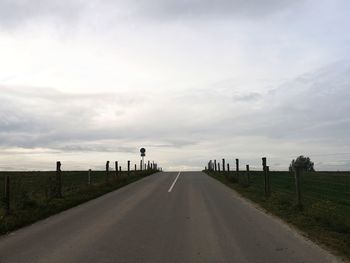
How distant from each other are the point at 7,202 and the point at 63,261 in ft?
26.2

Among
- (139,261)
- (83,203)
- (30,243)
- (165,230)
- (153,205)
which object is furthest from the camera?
(83,203)

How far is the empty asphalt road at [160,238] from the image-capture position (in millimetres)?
9250

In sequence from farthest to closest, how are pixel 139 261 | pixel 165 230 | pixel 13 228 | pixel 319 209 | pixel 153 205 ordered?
pixel 153 205 → pixel 319 209 → pixel 13 228 → pixel 165 230 → pixel 139 261

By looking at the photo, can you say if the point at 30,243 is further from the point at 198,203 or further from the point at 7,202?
the point at 198,203

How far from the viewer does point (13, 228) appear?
1338 centimetres

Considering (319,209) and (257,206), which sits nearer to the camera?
(319,209)

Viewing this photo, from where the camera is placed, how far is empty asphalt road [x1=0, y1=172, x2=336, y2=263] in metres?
9.25

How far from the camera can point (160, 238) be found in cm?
1127

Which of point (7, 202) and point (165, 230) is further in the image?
point (7, 202)

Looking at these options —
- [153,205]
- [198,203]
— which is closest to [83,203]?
[153,205]

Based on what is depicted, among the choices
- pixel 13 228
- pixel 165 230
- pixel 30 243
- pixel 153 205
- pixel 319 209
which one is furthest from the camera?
pixel 153 205

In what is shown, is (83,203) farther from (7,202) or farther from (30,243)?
(30,243)

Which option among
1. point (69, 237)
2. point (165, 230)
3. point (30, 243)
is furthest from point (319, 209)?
point (30, 243)

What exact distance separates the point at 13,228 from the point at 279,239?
→ 23.0 feet
